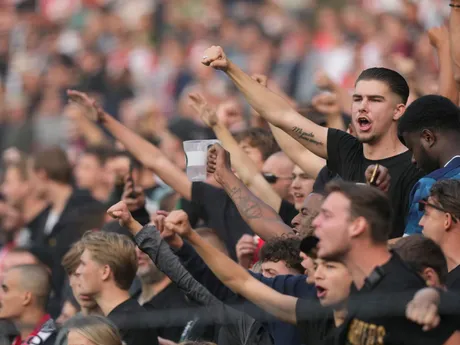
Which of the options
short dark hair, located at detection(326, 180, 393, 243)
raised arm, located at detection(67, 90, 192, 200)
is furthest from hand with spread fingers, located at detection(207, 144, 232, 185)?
short dark hair, located at detection(326, 180, 393, 243)

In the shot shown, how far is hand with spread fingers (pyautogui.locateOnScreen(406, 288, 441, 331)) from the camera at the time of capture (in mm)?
4309

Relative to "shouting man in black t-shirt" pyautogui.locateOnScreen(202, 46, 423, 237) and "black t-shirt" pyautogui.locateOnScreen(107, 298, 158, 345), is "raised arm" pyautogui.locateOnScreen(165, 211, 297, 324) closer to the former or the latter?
"black t-shirt" pyautogui.locateOnScreen(107, 298, 158, 345)

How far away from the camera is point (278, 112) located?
6426mm

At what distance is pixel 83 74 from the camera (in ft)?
53.7

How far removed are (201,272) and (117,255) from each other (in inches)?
38.0

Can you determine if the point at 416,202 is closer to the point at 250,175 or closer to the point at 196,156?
the point at 196,156

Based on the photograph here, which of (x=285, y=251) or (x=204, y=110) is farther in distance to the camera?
(x=204, y=110)

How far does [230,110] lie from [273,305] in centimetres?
357

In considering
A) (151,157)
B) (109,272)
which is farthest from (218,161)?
(151,157)

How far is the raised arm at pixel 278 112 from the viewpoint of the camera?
6.28 meters

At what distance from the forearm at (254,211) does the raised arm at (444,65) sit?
4.90ft

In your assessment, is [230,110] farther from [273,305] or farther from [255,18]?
[255,18]

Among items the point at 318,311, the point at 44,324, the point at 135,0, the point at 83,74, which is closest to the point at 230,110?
the point at 44,324

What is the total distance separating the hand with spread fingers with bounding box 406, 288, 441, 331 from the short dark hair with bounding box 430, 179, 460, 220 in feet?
3.34
